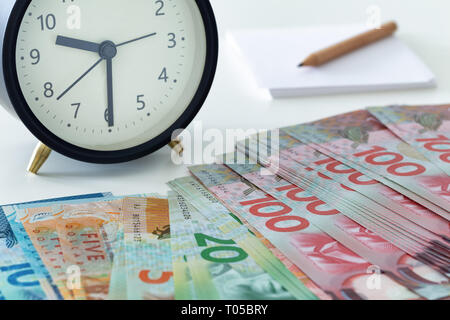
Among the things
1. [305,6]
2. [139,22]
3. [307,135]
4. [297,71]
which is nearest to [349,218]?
[307,135]

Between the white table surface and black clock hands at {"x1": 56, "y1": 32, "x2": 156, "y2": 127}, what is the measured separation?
0.26 ft

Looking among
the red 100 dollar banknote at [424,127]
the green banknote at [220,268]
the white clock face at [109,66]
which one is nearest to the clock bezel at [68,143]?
the white clock face at [109,66]

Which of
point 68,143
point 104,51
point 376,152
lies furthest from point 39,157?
point 376,152

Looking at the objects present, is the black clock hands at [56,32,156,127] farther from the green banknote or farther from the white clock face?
the green banknote

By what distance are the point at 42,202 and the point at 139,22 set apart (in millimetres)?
237

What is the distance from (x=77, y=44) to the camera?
89 cm

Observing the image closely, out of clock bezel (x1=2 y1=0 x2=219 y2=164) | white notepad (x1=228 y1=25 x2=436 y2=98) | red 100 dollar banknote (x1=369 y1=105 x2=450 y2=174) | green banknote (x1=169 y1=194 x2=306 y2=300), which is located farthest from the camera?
white notepad (x1=228 y1=25 x2=436 y2=98)

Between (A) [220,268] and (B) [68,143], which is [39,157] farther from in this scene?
(A) [220,268]

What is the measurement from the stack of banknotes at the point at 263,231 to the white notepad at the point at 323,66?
0.20 meters

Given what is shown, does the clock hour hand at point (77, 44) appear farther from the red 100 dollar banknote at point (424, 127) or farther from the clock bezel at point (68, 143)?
the red 100 dollar banknote at point (424, 127)

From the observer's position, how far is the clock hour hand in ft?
2.88

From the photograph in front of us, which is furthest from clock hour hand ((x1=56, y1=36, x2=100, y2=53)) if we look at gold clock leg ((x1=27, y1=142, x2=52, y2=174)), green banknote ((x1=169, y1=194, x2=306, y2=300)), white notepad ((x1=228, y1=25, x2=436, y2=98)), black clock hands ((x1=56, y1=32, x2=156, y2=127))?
white notepad ((x1=228, y1=25, x2=436, y2=98))

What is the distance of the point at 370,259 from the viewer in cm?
74

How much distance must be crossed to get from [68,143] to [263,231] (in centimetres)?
26
